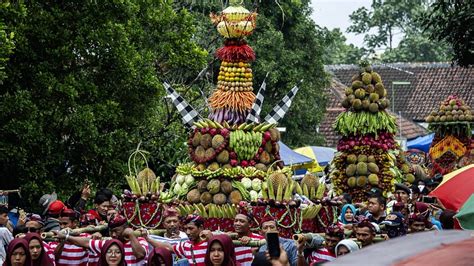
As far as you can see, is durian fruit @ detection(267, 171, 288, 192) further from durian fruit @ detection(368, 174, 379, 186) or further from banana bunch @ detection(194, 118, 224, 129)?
durian fruit @ detection(368, 174, 379, 186)

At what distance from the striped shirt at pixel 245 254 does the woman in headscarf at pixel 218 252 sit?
1331mm

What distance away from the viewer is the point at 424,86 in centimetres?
5650

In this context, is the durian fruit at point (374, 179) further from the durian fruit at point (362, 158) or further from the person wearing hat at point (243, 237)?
the person wearing hat at point (243, 237)

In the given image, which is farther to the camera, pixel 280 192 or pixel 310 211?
pixel 310 211

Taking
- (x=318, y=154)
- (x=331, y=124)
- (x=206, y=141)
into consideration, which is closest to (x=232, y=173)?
(x=206, y=141)

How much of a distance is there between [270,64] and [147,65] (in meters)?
13.7

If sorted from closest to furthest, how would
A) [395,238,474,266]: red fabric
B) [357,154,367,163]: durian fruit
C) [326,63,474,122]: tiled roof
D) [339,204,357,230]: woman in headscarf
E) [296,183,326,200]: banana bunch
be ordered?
[395,238,474,266]: red fabric
[296,183,326,200]: banana bunch
[339,204,357,230]: woman in headscarf
[357,154,367,163]: durian fruit
[326,63,474,122]: tiled roof

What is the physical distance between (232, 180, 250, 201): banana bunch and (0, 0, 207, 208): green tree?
4.60m

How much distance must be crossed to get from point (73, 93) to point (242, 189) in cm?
490

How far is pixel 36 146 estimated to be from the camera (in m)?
20.1

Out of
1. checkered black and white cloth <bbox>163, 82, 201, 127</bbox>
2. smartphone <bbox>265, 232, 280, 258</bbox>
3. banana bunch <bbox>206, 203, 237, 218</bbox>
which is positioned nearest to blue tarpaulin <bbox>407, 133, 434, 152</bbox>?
checkered black and white cloth <bbox>163, 82, 201, 127</bbox>

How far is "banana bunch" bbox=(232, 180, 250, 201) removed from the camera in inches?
632

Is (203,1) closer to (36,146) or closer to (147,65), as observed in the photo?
(147,65)

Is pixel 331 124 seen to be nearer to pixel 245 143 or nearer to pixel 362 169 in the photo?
pixel 362 169
